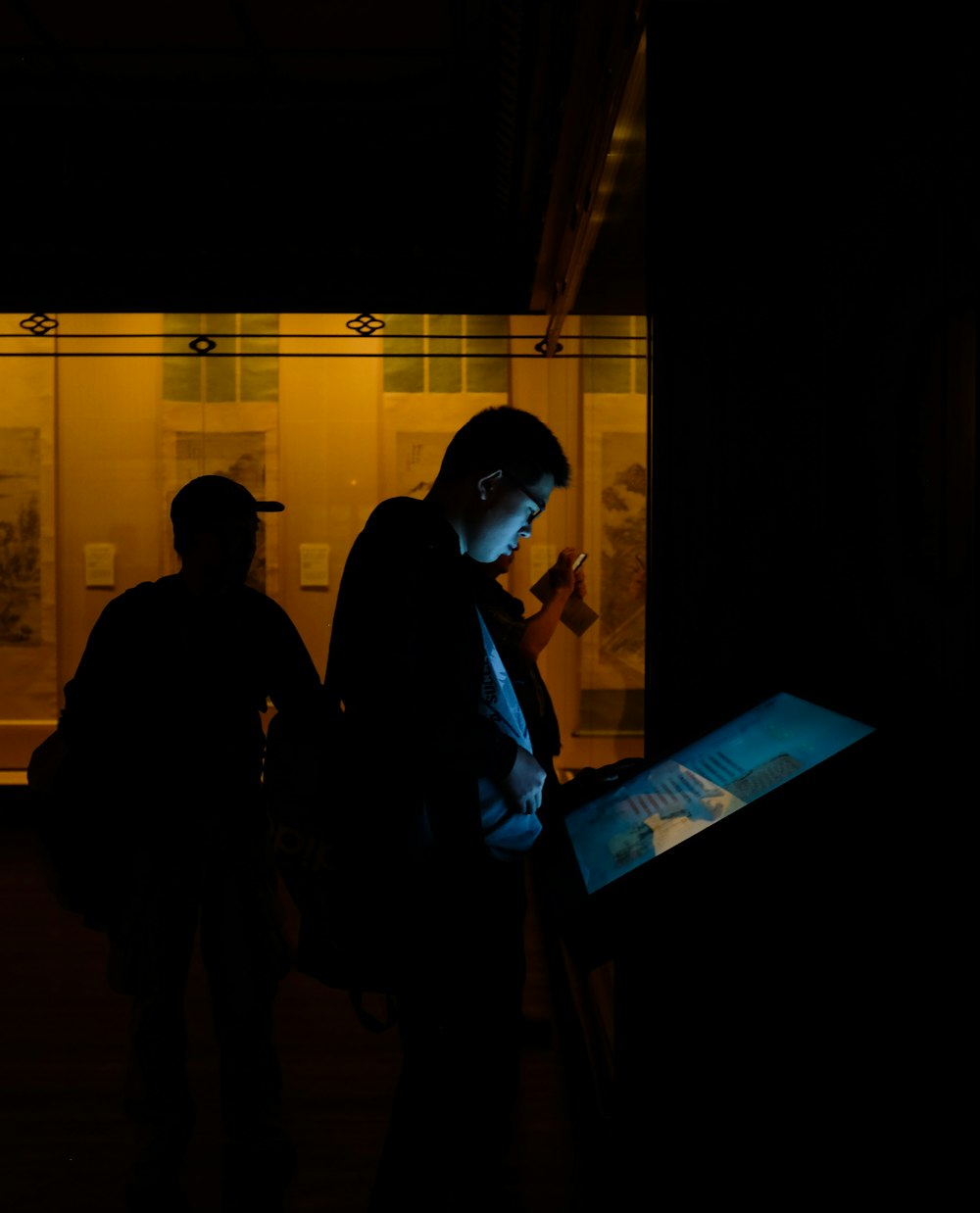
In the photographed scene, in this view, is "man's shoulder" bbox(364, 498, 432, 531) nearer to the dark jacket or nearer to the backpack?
the dark jacket

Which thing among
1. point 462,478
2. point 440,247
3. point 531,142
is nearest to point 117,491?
point 440,247

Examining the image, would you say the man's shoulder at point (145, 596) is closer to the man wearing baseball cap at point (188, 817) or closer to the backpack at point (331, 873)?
the man wearing baseball cap at point (188, 817)

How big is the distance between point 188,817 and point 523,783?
2.98 feet

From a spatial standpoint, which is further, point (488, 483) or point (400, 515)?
point (488, 483)

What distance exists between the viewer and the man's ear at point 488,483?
1.82m

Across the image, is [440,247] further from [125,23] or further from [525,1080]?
[525,1080]

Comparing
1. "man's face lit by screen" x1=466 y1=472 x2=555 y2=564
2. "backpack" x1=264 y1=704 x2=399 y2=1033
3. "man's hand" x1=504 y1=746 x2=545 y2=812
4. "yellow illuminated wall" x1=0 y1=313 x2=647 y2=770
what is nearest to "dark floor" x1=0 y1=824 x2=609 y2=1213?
"backpack" x1=264 y1=704 x2=399 y2=1033

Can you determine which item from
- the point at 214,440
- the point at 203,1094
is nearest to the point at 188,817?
the point at 203,1094

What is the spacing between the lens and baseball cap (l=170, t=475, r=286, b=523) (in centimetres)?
220

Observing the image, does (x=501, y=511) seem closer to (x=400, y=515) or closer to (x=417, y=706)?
(x=400, y=515)

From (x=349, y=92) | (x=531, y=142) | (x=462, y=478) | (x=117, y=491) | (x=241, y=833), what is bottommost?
(x=241, y=833)

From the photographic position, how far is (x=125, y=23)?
428cm

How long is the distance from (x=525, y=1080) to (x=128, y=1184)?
1135mm

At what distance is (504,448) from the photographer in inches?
71.4
